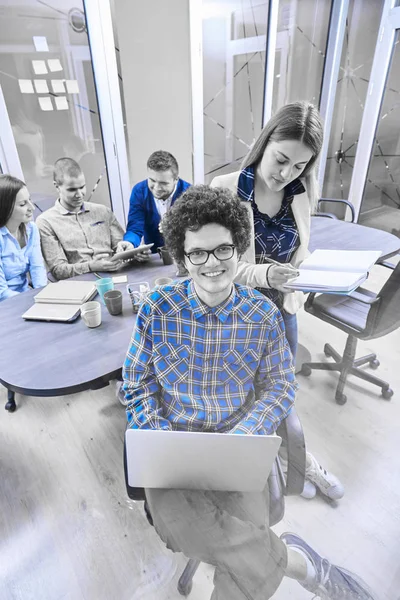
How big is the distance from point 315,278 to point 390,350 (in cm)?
41

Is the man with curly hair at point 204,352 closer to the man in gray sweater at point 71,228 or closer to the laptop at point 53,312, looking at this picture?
the laptop at point 53,312

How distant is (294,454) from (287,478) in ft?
0.18

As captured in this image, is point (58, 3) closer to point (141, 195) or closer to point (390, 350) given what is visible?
point (141, 195)

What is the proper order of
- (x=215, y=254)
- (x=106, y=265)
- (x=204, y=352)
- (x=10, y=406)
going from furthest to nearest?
(x=10, y=406) → (x=106, y=265) → (x=204, y=352) → (x=215, y=254)

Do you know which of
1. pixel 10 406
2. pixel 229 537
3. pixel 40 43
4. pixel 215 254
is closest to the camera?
pixel 229 537

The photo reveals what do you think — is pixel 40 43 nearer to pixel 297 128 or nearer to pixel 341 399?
pixel 297 128

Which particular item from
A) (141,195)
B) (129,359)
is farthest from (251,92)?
(129,359)

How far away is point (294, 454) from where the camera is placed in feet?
2.67

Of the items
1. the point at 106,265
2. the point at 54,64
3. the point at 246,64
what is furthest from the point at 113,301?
the point at 246,64

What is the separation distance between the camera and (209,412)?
0.88m

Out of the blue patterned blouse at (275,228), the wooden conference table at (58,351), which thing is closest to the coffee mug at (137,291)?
the wooden conference table at (58,351)

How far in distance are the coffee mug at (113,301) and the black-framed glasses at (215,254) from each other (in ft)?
1.77

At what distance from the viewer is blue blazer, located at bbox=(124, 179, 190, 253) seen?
6.20ft

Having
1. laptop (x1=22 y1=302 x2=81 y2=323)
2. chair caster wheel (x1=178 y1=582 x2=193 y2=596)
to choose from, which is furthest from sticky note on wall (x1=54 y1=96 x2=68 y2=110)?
chair caster wheel (x1=178 y1=582 x2=193 y2=596)
